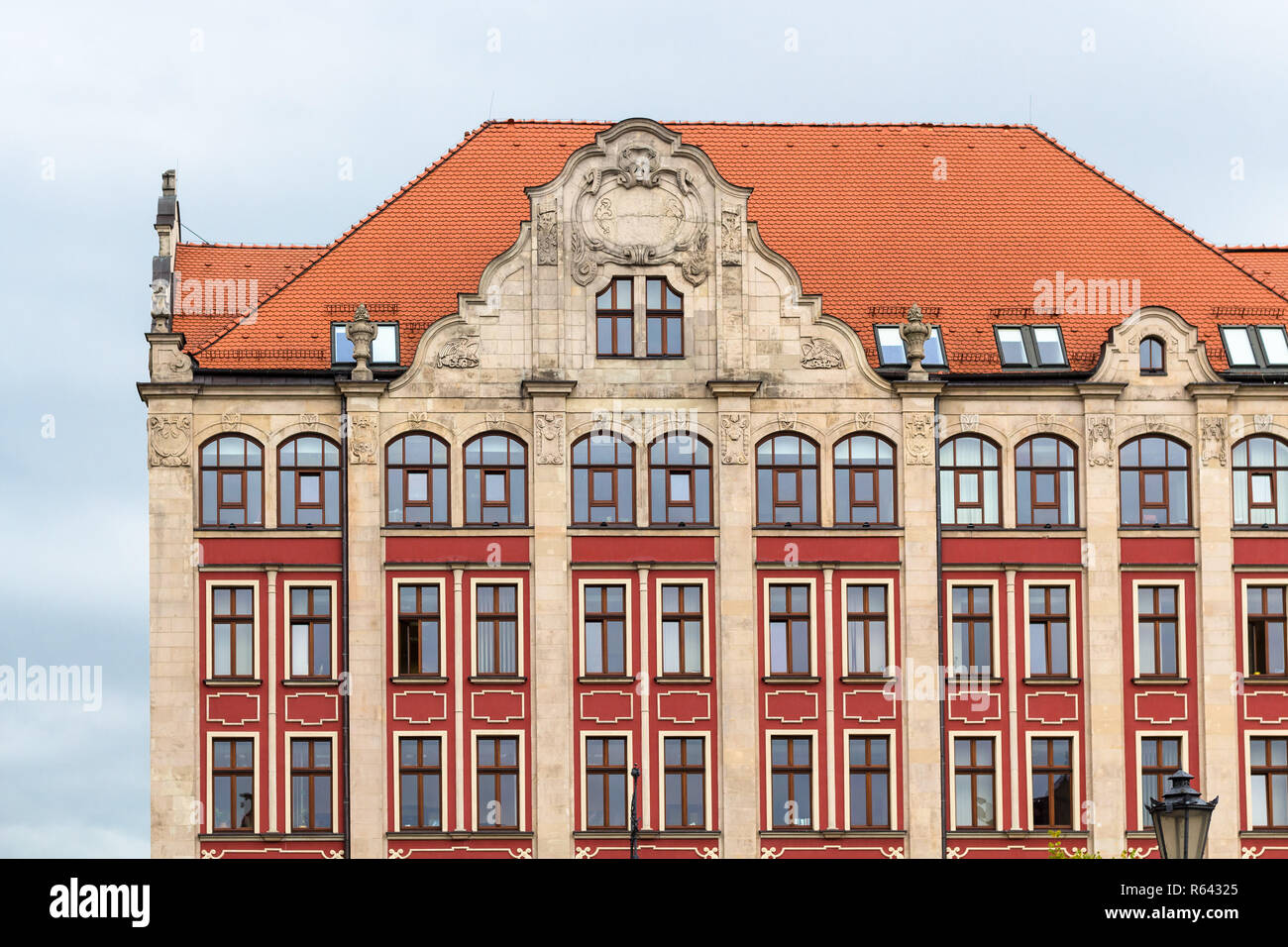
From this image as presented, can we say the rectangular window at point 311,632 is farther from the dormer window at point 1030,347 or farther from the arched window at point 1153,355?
the arched window at point 1153,355

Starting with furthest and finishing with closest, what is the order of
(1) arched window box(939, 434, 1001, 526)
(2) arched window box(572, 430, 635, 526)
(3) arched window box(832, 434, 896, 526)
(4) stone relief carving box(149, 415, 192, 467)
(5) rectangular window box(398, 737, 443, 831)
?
(1) arched window box(939, 434, 1001, 526) < (3) arched window box(832, 434, 896, 526) < (2) arched window box(572, 430, 635, 526) < (4) stone relief carving box(149, 415, 192, 467) < (5) rectangular window box(398, 737, 443, 831)

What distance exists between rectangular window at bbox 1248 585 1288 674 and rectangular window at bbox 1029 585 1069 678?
4295 mm

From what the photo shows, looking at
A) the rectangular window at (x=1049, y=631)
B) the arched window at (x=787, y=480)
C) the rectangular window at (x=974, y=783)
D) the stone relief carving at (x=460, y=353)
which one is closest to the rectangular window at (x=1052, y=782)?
the rectangular window at (x=974, y=783)

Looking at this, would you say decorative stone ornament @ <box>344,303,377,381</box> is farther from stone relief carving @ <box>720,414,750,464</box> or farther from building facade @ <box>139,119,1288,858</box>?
stone relief carving @ <box>720,414,750,464</box>

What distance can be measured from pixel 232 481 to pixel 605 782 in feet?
35.2

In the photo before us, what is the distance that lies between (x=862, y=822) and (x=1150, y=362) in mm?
12647

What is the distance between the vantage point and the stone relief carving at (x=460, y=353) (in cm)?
5166

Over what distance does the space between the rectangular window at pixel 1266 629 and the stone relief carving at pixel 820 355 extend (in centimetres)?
1084

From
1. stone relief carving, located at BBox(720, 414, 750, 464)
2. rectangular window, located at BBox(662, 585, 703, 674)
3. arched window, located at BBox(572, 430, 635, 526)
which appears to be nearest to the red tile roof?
stone relief carving, located at BBox(720, 414, 750, 464)

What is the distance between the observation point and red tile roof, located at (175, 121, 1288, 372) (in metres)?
53.9

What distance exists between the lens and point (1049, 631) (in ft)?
170

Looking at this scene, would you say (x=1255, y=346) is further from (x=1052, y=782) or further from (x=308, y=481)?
(x=308, y=481)

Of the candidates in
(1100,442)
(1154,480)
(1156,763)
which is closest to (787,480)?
(1100,442)

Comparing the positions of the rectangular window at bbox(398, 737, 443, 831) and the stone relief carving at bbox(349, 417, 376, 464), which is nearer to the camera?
the rectangular window at bbox(398, 737, 443, 831)
